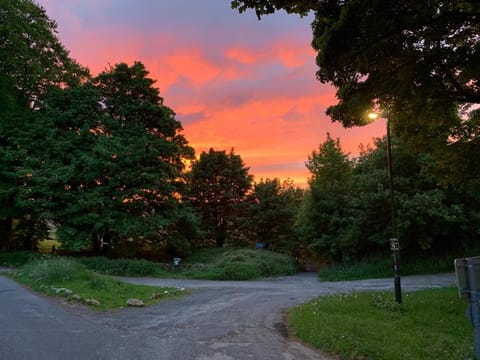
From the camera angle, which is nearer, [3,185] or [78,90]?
[3,185]

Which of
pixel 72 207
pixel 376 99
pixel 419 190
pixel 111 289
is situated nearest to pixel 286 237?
pixel 419 190

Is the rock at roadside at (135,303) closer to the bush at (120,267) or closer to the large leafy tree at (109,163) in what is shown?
the bush at (120,267)

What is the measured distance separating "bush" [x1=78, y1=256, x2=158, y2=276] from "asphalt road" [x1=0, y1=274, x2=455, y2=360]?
9.81 meters

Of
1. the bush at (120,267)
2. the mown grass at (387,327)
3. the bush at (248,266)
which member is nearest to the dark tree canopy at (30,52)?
the bush at (120,267)

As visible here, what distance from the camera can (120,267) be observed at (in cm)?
2455

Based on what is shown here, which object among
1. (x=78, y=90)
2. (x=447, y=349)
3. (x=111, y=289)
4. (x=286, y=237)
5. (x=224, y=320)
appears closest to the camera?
(x=447, y=349)

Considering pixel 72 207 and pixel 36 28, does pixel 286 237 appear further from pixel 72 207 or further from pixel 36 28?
pixel 36 28

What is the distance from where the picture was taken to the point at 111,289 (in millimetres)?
14797

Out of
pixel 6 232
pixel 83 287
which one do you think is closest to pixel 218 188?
pixel 6 232

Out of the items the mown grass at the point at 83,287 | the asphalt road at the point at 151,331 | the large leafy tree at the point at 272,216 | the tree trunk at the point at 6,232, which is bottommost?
the asphalt road at the point at 151,331

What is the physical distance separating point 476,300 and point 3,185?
28697 millimetres

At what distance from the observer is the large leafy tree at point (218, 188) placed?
45.7m

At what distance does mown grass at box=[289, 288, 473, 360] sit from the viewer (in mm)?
7582

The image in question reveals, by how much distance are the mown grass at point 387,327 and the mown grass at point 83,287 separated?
587cm
